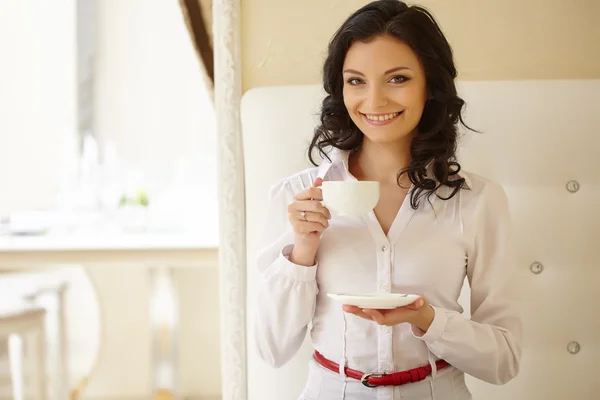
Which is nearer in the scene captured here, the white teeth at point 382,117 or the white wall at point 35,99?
the white teeth at point 382,117

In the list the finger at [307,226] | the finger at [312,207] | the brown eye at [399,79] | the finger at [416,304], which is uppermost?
the brown eye at [399,79]

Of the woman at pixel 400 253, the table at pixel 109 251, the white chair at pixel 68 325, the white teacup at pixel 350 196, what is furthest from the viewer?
the white chair at pixel 68 325

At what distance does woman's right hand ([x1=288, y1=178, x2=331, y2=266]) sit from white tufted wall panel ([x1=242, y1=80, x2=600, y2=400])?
0.45 m

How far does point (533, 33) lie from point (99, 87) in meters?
2.00

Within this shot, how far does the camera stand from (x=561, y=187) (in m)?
1.74

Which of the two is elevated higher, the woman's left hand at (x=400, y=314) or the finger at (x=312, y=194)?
the finger at (x=312, y=194)

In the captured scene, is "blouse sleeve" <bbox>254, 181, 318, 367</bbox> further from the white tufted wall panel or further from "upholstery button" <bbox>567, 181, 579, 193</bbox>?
"upholstery button" <bbox>567, 181, 579, 193</bbox>

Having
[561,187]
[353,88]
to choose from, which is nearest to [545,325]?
[561,187]

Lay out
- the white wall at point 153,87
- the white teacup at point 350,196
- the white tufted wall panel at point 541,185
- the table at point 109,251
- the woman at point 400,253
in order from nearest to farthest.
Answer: the white teacup at point 350,196 → the woman at point 400,253 → the white tufted wall panel at point 541,185 → the table at point 109,251 → the white wall at point 153,87

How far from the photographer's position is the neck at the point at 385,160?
143 cm

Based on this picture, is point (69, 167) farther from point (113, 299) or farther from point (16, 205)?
point (113, 299)

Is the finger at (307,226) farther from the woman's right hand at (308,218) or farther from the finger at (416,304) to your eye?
the finger at (416,304)

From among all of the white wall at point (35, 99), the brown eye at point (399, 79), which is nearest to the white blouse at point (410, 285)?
the brown eye at point (399, 79)

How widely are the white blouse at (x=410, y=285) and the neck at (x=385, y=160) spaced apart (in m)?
0.06
